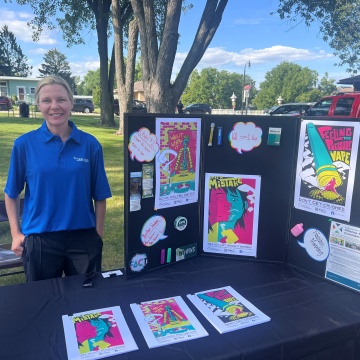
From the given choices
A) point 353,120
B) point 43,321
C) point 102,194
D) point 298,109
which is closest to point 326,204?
point 353,120

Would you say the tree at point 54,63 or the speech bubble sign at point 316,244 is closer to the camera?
the speech bubble sign at point 316,244

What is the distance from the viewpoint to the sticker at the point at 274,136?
75.7 inches

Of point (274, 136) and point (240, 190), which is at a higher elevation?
point (274, 136)

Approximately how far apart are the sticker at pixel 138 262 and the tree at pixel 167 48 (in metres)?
7.11

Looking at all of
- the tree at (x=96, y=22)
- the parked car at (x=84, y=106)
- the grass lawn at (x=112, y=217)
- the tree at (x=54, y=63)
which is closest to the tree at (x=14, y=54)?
the tree at (x=54, y=63)

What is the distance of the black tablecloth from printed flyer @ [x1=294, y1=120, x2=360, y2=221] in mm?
395

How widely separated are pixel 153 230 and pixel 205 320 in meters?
0.57

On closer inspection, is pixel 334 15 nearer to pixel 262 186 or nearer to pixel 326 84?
pixel 262 186

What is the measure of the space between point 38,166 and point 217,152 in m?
0.99

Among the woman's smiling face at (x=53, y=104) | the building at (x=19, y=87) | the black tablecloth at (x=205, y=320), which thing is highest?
the building at (x=19, y=87)

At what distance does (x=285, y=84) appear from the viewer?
8500 cm

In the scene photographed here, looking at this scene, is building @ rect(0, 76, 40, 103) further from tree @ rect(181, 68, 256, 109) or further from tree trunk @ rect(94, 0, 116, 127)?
tree @ rect(181, 68, 256, 109)

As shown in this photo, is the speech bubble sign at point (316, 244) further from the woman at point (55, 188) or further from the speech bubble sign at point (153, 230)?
the woman at point (55, 188)

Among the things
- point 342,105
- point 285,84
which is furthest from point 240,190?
point 285,84
